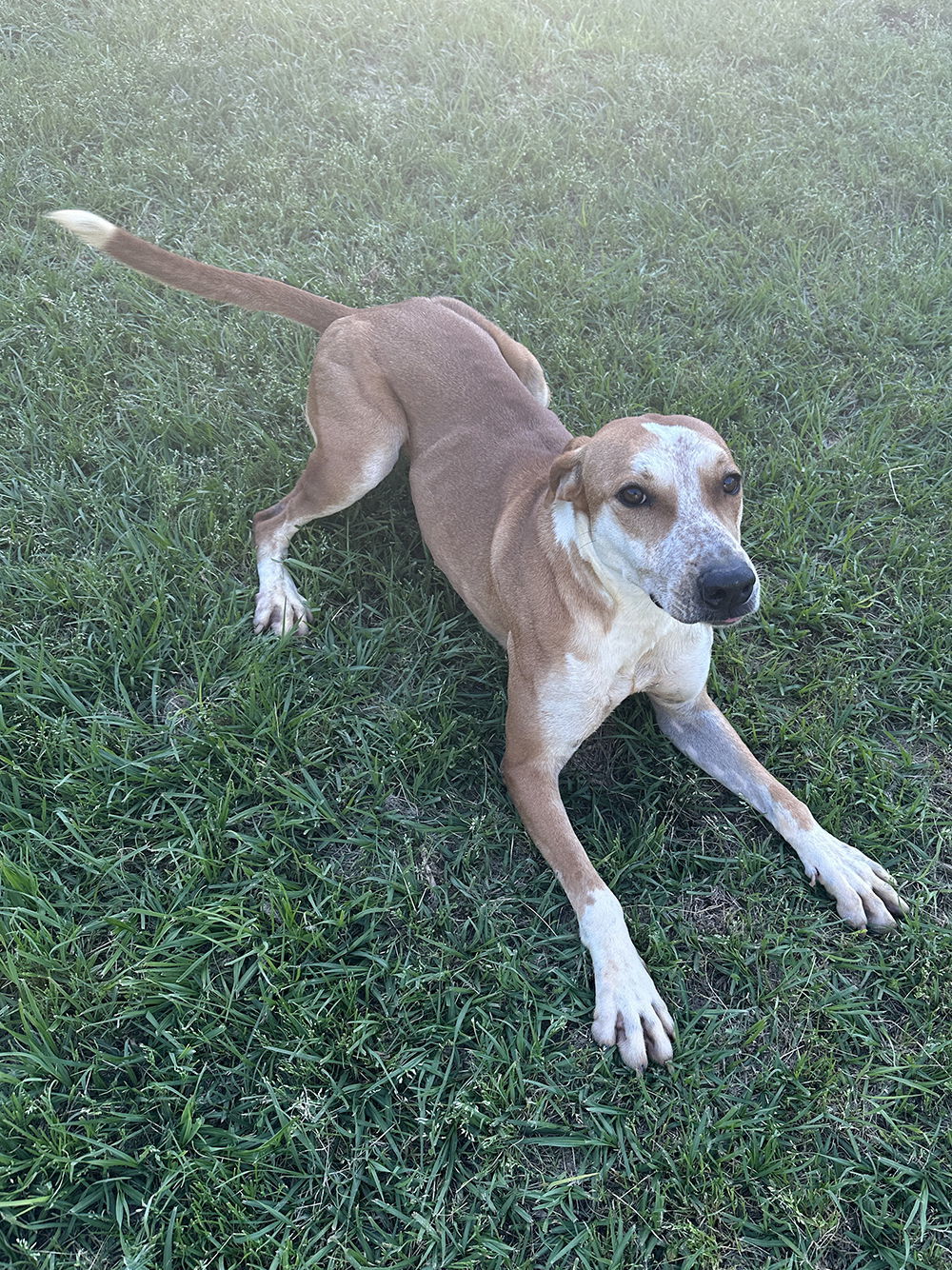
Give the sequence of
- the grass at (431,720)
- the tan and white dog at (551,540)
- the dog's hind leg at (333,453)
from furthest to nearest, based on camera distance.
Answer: the dog's hind leg at (333,453)
the tan and white dog at (551,540)
the grass at (431,720)

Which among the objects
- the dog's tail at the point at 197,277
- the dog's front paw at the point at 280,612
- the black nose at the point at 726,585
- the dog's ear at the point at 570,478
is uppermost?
the black nose at the point at 726,585

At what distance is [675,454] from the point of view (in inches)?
111

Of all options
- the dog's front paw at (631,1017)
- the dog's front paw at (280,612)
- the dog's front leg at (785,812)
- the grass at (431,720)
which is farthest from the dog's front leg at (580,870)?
the dog's front paw at (280,612)

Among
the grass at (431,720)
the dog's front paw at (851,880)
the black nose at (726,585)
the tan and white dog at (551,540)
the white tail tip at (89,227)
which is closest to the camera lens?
the grass at (431,720)

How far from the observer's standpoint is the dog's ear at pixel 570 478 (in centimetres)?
301

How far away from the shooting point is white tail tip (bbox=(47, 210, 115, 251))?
3.73 metres

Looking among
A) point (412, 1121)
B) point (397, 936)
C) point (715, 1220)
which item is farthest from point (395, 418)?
point (715, 1220)

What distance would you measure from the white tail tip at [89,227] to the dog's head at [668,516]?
229 centimetres

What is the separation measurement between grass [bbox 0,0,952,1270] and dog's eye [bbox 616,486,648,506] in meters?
1.09

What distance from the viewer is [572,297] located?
17.1 feet

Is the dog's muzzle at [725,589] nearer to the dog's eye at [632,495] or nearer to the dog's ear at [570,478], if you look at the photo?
the dog's eye at [632,495]

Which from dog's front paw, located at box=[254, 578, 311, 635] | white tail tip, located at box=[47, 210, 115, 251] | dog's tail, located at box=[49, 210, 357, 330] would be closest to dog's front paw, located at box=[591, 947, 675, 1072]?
dog's front paw, located at box=[254, 578, 311, 635]

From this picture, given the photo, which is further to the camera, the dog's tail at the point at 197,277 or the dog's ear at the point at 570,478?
the dog's tail at the point at 197,277

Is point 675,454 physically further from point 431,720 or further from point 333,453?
point 333,453
